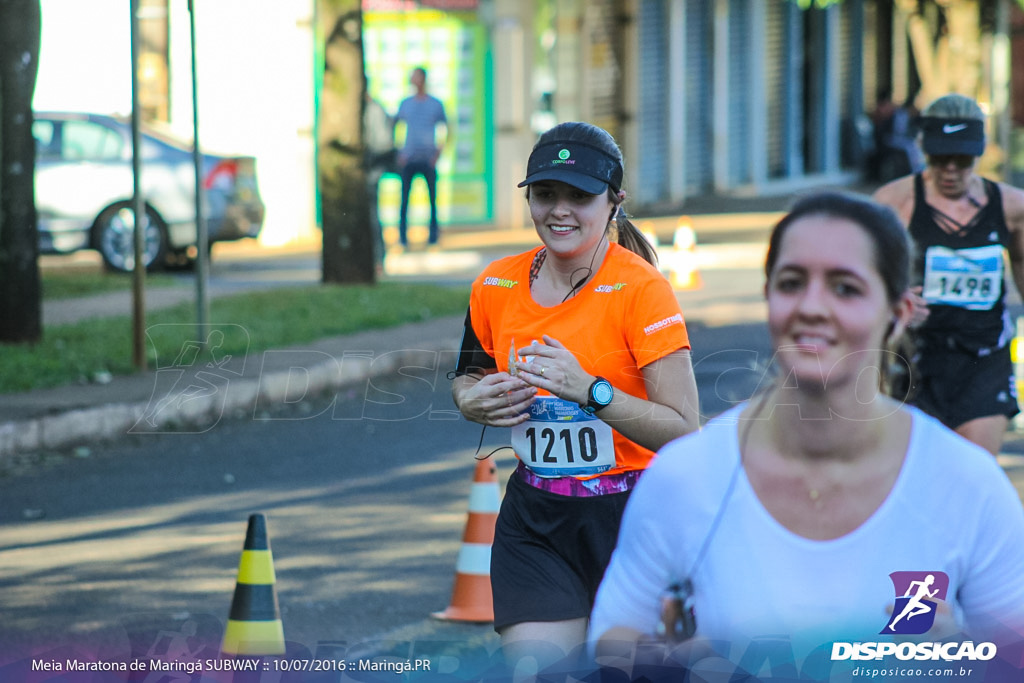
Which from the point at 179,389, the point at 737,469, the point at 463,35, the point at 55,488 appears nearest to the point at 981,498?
the point at 737,469

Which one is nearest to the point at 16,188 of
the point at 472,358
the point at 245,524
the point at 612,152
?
the point at 245,524

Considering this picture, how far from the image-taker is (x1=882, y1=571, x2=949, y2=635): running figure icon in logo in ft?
7.54

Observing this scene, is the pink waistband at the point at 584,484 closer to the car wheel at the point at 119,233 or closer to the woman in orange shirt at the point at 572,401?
the woman in orange shirt at the point at 572,401

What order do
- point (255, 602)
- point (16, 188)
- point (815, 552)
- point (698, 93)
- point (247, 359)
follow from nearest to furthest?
point (815, 552) → point (255, 602) → point (247, 359) → point (16, 188) → point (698, 93)

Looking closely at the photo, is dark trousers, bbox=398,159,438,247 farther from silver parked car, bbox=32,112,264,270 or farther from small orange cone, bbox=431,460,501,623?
small orange cone, bbox=431,460,501,623

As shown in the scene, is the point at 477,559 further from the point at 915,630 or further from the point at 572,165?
the point at 915,630

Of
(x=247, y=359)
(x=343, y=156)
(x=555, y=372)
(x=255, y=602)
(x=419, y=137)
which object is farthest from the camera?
(x=419, y=137)

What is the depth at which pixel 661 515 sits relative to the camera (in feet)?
7.66

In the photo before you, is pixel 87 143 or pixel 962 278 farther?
pixel 87 143

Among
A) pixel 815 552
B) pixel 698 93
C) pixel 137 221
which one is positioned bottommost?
pixel 815 552

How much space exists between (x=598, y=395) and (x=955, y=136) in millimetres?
2662

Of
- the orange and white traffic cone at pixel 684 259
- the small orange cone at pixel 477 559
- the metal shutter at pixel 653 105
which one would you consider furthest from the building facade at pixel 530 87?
the small orange cone at pixel 477 559

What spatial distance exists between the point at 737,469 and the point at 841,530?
168mm

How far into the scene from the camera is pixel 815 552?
2.29 meters
